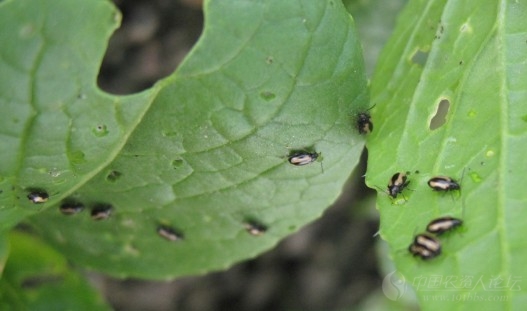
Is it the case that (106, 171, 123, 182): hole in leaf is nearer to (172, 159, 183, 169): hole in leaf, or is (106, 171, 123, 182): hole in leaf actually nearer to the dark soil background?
(172, 159, 183, 169): hole in leaf

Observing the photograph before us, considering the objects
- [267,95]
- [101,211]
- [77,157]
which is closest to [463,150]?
[267,95]

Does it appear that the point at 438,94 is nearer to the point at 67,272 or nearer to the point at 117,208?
the point at 117,208

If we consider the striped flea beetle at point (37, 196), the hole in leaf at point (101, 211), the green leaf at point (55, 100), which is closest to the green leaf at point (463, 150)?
the green leaf at point (55, 100)

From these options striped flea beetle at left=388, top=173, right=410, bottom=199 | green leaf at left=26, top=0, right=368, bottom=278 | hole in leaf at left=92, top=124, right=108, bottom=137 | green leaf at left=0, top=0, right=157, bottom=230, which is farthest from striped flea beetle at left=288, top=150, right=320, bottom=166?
hole in leaf at left=92, top=124, right=108, bottom=137

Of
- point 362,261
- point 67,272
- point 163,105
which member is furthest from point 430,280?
point 362,261

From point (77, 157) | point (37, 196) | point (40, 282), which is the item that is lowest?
point (40, 282)

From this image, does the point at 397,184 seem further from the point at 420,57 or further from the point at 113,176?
the point at 113,176

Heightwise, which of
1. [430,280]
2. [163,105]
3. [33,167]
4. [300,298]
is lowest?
[300,298]
